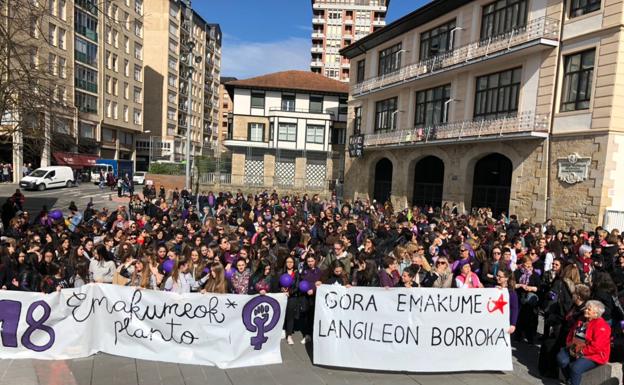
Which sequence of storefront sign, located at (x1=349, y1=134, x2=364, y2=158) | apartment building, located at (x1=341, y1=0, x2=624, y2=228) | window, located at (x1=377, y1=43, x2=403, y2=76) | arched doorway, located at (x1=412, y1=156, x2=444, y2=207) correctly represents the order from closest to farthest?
apartment building, located at (x1=341, y1=0, x2=624, y2=228) < arched doorway, located at (x1=412, y1=156, x2=444, y2=207) < window, located at (x1=377, y1=43, x2=403, y2=76) < storefront sign, located at (x1=349, y1=134, x2=364, y2=158)

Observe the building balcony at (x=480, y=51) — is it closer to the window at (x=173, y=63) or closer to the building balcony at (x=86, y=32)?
the building balcony at (x=86, y=32)

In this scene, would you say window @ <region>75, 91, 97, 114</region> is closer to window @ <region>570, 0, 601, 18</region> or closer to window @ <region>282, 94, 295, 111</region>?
window @ <region>282, 94, 295, 111</region>

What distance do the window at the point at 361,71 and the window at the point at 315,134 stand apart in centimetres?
1280

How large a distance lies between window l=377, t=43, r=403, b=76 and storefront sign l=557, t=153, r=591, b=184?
14.7m

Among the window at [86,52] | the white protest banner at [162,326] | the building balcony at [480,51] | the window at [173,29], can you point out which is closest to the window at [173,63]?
the window at [173,29]

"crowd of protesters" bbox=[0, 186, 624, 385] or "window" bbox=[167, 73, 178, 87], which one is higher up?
"window" bbox=[167, 73, 178, 87]

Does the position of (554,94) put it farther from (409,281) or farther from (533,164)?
(409,281)

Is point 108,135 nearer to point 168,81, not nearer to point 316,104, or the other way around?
point 168,81

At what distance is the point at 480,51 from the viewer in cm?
2158

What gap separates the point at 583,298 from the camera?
557cm

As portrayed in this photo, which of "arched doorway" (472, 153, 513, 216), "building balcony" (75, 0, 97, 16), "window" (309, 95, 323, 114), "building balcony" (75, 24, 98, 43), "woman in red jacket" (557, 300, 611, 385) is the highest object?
"building balcony" (75, 24, 98, 43)

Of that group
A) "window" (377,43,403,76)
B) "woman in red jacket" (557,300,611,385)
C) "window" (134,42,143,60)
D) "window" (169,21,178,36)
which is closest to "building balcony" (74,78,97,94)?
"window" (134,42,143,60)

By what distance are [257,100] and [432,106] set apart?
26.0 metres

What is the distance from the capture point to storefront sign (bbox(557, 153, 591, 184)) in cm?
1726
